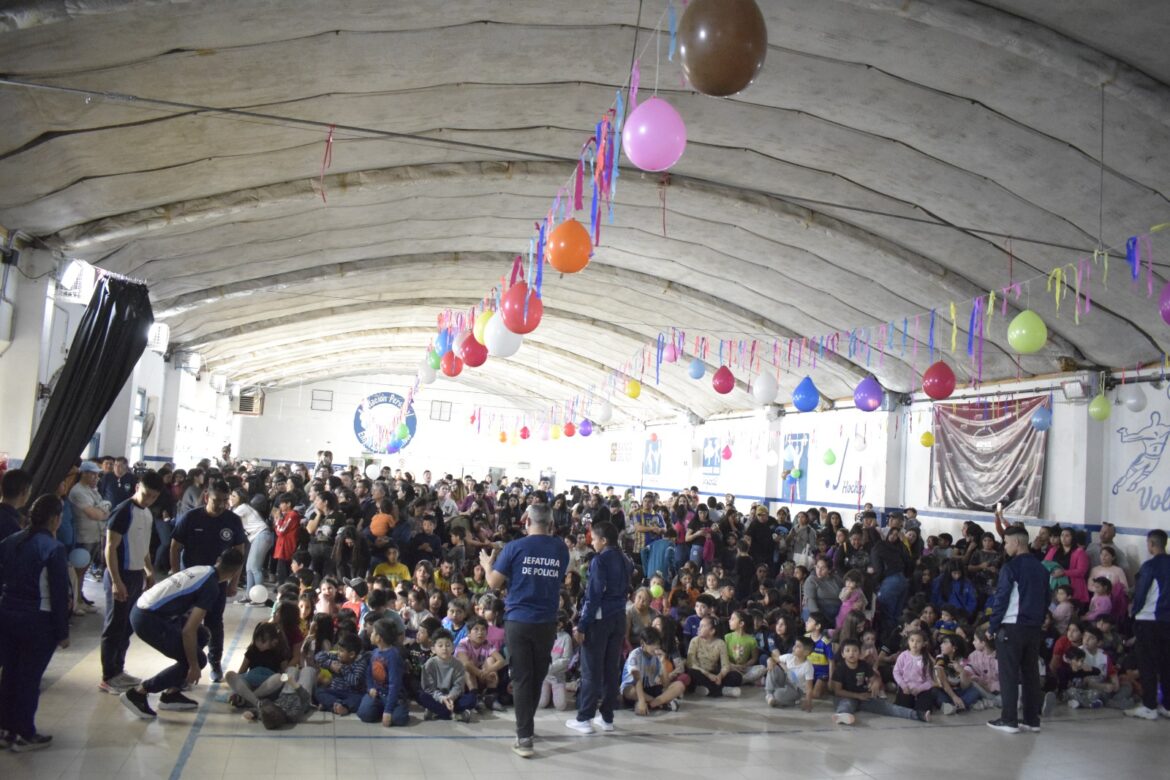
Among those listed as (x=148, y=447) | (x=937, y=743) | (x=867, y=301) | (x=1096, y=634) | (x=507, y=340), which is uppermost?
(x=867, y=301)

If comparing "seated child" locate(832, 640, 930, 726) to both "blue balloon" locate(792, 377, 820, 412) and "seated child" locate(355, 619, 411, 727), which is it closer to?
"seated child" locate(355, 619, 411, 727)

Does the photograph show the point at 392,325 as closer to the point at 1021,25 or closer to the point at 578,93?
the point at 578,93

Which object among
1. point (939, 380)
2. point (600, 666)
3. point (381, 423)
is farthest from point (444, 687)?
point (381, 423)

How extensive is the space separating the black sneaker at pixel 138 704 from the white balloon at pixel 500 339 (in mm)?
4193

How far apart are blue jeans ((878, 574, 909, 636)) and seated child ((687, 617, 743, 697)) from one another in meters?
2.56

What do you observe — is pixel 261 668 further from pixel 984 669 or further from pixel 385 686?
pixel 984 669

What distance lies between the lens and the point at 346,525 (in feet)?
29.2

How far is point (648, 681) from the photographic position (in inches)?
252

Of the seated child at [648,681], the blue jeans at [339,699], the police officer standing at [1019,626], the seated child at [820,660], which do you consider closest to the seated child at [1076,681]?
the police officer standing at [1019,626]

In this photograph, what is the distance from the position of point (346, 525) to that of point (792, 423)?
39.4 ft

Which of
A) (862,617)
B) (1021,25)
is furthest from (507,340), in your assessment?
(1021,25)

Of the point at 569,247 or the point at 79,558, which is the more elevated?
the point at 569,247

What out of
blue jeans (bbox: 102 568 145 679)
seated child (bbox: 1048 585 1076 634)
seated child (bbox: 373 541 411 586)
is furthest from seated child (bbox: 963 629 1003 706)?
blue jeans (bbox: 102 568 145 679)

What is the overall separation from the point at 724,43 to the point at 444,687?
4220 mm
